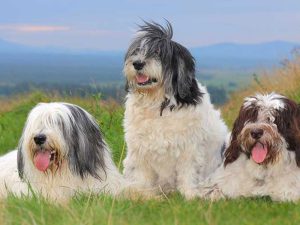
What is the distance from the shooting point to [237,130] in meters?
7.17

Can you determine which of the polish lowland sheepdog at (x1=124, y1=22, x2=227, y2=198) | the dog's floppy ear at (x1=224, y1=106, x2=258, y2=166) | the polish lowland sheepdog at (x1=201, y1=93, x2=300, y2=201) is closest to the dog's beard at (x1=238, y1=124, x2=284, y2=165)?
the polish lowland sheepdog at (x1=201, y1=93, x2=300, y2=201)

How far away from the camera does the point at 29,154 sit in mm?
6859

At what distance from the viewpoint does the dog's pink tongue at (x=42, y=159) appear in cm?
680

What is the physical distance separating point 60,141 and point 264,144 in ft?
6.00

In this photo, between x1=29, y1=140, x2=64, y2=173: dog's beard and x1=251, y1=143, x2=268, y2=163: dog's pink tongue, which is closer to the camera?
x1=29, y1=140, x2=64, y2=173: dog's beard

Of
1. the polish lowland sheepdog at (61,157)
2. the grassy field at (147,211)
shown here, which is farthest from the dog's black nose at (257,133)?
the polish lowland sheepdog at (61,157)

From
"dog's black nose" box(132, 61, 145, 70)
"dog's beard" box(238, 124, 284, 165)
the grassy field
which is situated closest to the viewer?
the grassy field

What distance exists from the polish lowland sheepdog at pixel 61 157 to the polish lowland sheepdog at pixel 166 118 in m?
0.51

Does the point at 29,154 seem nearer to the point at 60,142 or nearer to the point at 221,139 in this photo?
the point at 60,142

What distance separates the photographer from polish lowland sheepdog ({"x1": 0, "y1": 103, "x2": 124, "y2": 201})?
6.82 metres

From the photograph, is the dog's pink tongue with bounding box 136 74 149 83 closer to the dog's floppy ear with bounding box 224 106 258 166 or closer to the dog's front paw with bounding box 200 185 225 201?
the dog's floppy ear with bounding box 224 106 258 166

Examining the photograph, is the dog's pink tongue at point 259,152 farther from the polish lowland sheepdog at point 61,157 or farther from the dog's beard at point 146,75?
the polish lowland sheepdog at point 61,157

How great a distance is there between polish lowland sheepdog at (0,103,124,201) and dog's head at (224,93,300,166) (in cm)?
133

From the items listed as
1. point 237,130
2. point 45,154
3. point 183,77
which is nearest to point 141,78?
point 183,77
